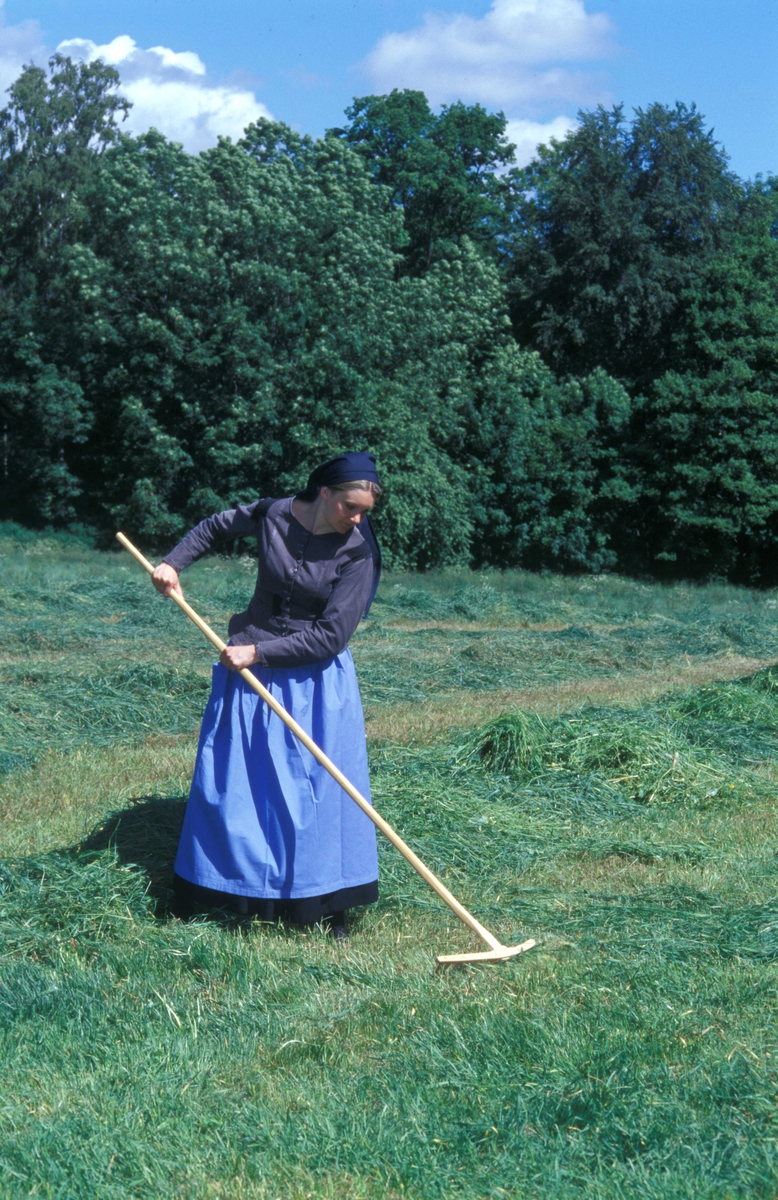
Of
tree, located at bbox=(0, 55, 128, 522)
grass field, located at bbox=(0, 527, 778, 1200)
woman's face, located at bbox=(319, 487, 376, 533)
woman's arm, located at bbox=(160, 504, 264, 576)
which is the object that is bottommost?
grass field, located at bbox=(0, 527, 778, 1200)

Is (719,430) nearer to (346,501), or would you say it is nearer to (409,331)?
(409,331)

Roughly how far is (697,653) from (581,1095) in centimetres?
1209

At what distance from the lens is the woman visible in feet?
15.4

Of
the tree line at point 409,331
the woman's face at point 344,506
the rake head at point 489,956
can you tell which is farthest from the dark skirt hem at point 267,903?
the tree line at point 409,331

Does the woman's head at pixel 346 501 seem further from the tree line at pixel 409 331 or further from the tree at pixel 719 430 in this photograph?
the tree at pixel 719 430

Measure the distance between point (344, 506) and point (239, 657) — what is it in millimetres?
751

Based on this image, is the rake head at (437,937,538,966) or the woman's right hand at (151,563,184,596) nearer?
the rake head at (437,937,538,966)

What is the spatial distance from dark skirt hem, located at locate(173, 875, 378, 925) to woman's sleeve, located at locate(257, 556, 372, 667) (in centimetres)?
95

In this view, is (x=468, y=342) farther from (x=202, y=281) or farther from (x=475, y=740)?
(x=475, y=740)

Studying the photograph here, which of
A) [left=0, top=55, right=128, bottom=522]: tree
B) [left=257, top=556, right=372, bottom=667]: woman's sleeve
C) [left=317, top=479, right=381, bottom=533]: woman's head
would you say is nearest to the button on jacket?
[left=257, top=556, right=372, bottom=667]: woman's sleeve

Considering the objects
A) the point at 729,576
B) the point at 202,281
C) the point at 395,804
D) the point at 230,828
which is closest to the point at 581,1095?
the point at 230,828

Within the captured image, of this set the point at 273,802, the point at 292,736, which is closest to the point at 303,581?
the point at 292,736

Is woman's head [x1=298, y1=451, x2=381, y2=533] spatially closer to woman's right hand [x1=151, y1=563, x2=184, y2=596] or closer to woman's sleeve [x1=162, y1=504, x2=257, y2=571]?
woman's sleeve [x1=162, y1=504, x2=257, y2=571]

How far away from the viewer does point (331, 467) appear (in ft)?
15.7
